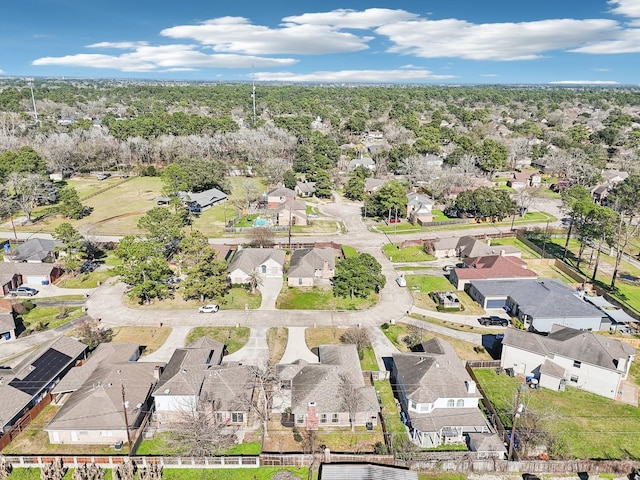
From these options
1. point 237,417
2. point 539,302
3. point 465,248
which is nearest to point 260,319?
point 237,417

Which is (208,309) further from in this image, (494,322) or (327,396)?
(494,322)

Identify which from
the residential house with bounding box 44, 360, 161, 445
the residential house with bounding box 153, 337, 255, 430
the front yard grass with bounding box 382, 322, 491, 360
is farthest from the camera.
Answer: the front yard grass with bounding box 382, 322, 491, 360

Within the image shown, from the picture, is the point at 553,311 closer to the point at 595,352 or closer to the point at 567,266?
the point at 595,352

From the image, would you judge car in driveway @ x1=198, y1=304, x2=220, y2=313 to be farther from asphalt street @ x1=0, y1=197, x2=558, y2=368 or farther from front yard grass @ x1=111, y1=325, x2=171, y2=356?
front yard grass @ x1=111, y1=325, x2=171, y2=356

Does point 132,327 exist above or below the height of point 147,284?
below

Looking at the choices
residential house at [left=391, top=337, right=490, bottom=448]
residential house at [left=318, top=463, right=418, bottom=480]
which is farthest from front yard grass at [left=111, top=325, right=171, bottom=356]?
residential house at [left=391, top=337, right=490, bottom=448]

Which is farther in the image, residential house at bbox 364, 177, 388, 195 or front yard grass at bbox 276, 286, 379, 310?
residential house at bbox 364, 177, 388, 195

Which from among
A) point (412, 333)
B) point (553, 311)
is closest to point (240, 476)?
point (412, 333)

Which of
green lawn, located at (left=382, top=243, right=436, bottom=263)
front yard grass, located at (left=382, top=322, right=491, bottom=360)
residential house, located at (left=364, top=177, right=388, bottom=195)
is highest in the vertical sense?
residential house, located at (left=364, top=177, right=388, bottom=195)

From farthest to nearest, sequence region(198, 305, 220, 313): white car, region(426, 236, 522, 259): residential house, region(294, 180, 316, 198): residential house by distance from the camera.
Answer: region(294, 180, 316, 198): residential house → region(426, 236, 522, 259): residential house → region(198, 305, 220, 313): white car
